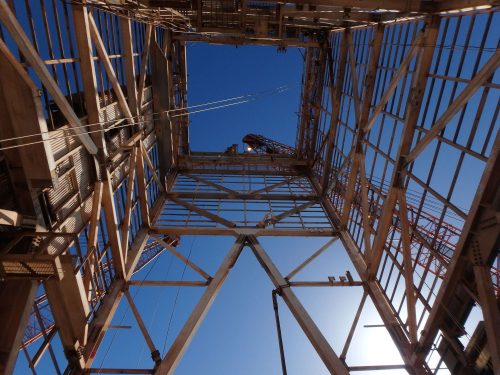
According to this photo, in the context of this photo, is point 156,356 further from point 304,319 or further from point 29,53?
point 29,53

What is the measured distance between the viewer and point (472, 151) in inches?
285

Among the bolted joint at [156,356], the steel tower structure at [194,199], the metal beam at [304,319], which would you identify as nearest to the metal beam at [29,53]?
the steel tower structure at [194,199]

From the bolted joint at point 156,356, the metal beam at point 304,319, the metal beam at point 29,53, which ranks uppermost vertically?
the metal beam at point 29,53

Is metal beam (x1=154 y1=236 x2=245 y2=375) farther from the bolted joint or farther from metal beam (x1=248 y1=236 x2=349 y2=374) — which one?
metal beam (x1=248 y1=236 x2=349 y2=374)

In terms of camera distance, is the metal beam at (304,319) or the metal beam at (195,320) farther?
the metal beam at (304,319)

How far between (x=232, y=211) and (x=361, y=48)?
28.1 ft

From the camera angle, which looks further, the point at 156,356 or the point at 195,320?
the point at 195,320

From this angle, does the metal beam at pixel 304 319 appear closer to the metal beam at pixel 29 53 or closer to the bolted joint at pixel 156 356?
the bolted joint at pixel 156 356

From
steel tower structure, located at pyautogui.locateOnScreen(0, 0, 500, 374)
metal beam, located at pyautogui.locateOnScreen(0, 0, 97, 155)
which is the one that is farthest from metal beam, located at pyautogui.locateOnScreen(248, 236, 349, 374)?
metal beam, located at pyautogui.locateOnScreen(0, 0, 97, 155)

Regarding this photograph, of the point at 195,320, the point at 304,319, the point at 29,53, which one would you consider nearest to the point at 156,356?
the point at 195,320

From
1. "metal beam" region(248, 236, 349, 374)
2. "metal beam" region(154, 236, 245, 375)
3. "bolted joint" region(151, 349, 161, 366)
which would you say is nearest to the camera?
"metal beam" region(154, 236, 245, 375)

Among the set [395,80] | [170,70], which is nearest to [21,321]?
[395,80]

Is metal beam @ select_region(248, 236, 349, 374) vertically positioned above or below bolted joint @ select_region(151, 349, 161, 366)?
above

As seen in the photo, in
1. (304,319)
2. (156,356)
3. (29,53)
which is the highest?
(29,53)
